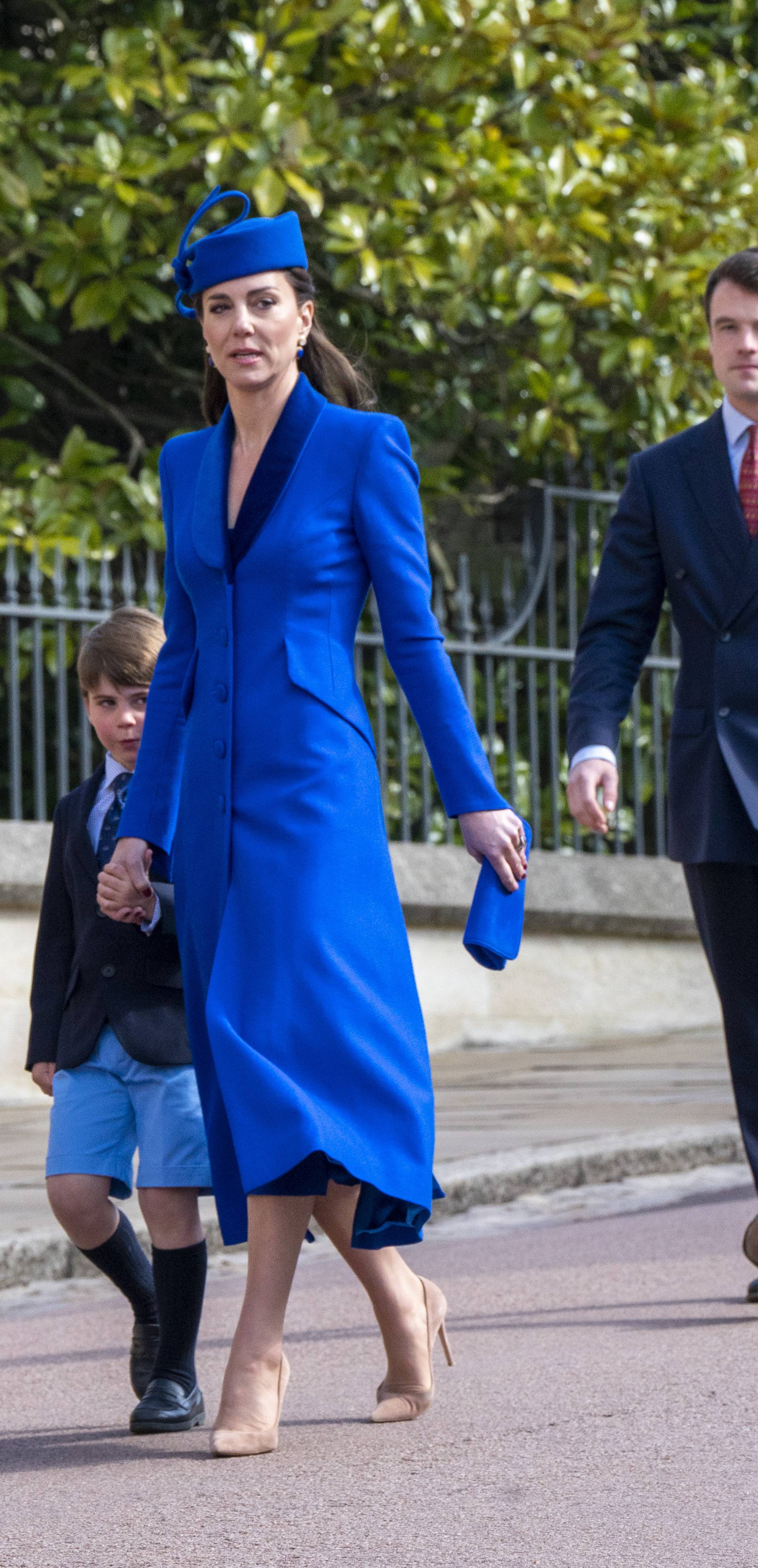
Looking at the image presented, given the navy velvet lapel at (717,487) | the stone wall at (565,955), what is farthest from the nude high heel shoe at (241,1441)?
the stone wall at (565,955)

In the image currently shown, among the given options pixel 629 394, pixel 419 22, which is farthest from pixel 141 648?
pixel 629 394

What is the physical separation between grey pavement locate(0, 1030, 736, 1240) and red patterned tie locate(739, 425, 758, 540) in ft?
7.75

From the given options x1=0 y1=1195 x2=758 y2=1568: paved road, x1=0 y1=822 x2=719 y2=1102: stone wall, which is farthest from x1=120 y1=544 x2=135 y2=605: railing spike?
x1=0 y1=1195 x2=758 y2=1568: paved road

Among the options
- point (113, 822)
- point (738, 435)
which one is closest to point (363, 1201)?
point (113, 822)

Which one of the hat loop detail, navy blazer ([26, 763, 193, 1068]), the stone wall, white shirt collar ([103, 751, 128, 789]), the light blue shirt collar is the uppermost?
the hat loop detail

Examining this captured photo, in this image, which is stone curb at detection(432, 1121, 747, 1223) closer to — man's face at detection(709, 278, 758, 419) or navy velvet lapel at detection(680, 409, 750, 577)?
navy velvet lapel at detection(680, 409, 750, 577)

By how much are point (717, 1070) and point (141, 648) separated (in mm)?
5037

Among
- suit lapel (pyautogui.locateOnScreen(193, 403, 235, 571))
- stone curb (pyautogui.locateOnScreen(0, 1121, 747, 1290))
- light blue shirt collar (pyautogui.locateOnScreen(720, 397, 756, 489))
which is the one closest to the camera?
suit lapel (pyautogui.locateOnScreen(193, 403, 235, 571))

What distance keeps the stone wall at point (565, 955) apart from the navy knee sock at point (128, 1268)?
5.29 m

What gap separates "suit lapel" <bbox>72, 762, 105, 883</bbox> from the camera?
368 cm

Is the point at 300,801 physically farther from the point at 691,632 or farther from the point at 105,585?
the point at 105,585

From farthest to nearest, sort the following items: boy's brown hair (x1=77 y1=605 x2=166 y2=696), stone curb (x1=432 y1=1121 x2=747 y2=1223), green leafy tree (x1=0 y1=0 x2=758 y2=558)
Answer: green leafy tree (x1=0 y1=0 x2=758 y2=558), stone curb (x1=432 y1=1121 x2=747 y2=1223), boy's brown hair (x1=77 y1=605 x2=166 y2=696)

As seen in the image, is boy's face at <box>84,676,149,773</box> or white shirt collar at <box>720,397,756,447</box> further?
white shirt collar at <box>720,397,756,447</box>

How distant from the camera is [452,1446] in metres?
3.19
